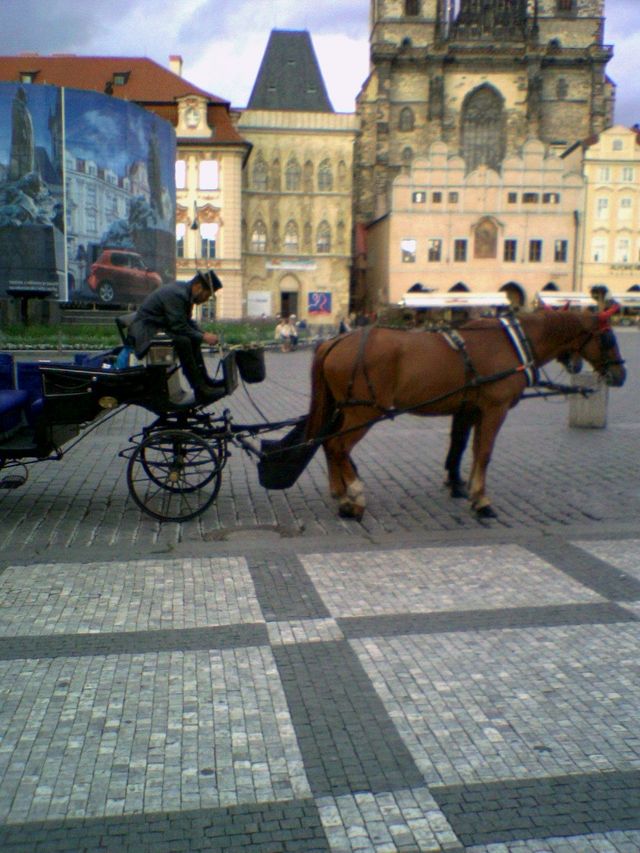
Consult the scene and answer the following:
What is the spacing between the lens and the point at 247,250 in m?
66.2

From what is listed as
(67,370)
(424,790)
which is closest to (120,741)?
(424,790)

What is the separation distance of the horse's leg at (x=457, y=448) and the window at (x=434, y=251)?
59.7 meters

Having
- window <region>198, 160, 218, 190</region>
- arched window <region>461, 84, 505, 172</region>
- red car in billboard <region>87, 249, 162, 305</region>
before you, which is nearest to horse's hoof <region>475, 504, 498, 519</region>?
red car in billboard <region>87, 249, 162, 305</region>

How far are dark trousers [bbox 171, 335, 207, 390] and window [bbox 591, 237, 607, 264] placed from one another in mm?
65473

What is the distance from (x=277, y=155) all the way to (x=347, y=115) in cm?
549

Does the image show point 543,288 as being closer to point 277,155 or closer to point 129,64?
point 277,155

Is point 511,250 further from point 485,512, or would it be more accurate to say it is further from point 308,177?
point 485,512

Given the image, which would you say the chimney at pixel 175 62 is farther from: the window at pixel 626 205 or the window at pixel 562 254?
the window at pixel 626 205

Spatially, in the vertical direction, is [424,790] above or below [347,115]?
below

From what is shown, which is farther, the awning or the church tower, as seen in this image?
the church tower

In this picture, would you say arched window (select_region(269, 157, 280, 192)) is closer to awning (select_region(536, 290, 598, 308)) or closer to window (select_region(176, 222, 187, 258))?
window (select_region(176, 222, 187, 258))

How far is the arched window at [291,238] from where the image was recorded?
6650 centimetres

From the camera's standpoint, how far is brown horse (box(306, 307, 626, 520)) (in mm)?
7832

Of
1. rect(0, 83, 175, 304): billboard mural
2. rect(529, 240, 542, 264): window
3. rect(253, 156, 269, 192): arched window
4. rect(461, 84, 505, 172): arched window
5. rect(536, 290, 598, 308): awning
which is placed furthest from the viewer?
rect(461, 84, 505, 172): arched window
